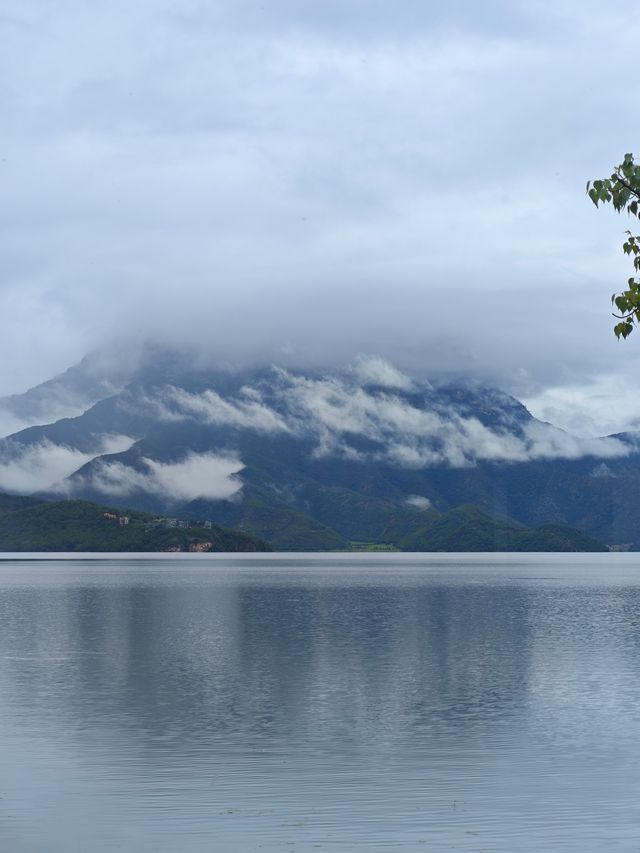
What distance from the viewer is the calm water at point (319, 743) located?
3475 centimetres

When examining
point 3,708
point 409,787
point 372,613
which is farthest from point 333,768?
point 372,613

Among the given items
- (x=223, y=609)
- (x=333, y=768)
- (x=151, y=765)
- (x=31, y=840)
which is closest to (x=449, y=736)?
(x=333, y=768)

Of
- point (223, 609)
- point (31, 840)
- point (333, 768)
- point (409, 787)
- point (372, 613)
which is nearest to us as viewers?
point (31, 840)

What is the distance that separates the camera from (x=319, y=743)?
2041 inches

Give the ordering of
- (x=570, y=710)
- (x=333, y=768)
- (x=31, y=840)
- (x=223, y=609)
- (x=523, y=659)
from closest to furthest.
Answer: (x=31, y=840)
(x=333, y=768)
(x=570, y=710)
(x=523, y=659)
(x=223, y=609)

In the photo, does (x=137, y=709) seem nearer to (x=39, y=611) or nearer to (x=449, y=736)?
(x=449, y=736)

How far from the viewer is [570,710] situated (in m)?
62.3

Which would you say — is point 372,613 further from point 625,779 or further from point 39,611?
point 625,779

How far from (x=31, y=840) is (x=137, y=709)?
1179 inches

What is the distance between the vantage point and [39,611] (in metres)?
159

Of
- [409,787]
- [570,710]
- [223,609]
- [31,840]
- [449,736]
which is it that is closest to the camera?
[31,840]

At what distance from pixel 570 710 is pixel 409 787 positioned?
76.6 feet

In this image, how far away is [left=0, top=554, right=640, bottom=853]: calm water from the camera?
34750mm

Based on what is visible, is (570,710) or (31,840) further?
(570,710)
